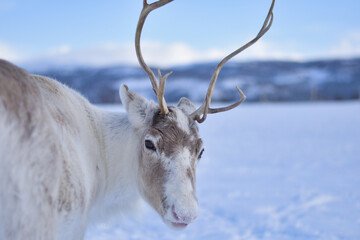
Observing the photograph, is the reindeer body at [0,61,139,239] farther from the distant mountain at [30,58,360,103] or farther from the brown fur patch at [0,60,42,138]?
the distant mountain at [30,58,360,103]

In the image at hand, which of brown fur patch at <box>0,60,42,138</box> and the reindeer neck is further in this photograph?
the reindeer neck

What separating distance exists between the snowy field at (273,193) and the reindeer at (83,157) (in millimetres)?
753

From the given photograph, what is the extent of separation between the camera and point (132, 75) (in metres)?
65.9

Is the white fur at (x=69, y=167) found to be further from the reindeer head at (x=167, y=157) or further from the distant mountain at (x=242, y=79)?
the distant mountain at (x=242, y=79)

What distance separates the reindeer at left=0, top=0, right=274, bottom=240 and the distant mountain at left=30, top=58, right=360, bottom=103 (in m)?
40.1

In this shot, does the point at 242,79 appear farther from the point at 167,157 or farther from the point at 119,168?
the point at 167,157

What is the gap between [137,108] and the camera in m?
3.04

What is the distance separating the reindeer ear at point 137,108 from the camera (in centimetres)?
301

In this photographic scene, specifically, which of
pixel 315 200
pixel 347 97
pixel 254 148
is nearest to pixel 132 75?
pixel 347 97

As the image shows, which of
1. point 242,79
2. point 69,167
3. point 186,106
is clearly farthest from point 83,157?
point 242,79

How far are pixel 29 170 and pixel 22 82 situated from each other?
1.62 feet

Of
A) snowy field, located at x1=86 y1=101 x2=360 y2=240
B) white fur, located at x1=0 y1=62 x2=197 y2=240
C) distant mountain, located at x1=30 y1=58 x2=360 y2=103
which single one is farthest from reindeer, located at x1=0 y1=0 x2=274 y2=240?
distant mountain, located at x1=30 y1=58 x2=360 y2=103

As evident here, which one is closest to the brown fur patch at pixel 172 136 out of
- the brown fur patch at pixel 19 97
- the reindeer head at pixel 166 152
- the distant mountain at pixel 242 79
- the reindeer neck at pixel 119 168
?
the reindeer head at pixel 166 152

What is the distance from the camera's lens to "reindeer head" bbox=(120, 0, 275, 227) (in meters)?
2.42
